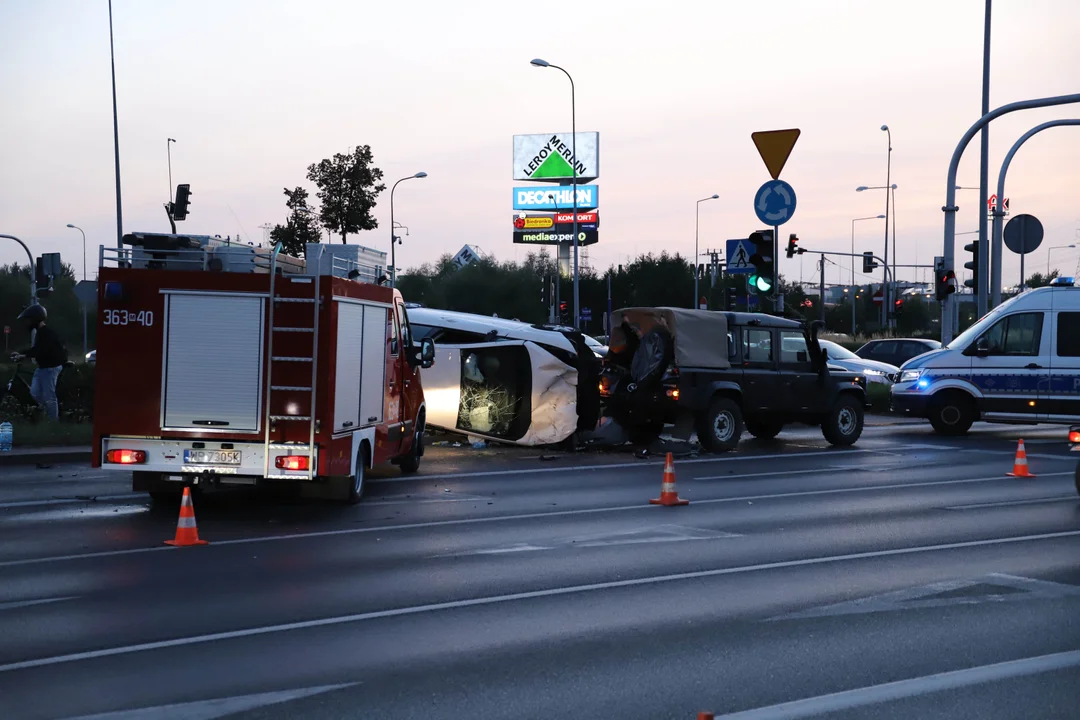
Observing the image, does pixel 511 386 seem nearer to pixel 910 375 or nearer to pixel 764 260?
pixel 764 260

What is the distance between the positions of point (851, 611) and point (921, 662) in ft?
4.36

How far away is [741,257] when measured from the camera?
21203 millimetres

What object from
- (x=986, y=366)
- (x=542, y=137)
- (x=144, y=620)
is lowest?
(x=144, y=620)

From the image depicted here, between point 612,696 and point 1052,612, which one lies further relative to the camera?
point 1052,612

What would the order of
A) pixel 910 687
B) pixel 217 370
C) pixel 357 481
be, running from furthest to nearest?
1. pixel 357 481
2. pixel 217 370
3. pixel 910 687

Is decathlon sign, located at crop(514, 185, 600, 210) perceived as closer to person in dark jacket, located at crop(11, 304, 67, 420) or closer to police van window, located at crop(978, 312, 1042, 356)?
police van window, located at crop(978, 312, 1042, 356)

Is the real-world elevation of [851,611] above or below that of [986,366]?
below

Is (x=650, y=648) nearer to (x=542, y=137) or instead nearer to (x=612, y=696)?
(x=612, y=696)

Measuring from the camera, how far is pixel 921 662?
674 centimetres

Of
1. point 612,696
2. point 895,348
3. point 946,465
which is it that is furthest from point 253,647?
point 895,348

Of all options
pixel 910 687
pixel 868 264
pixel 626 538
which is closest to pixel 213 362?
pixel 626 538

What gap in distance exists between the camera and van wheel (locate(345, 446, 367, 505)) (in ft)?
43.3

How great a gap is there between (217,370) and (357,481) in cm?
208

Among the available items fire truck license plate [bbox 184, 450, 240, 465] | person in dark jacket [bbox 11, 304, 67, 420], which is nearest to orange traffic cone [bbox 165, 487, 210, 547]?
fire truck license plate [bbox 184, 450, 240, 465]
